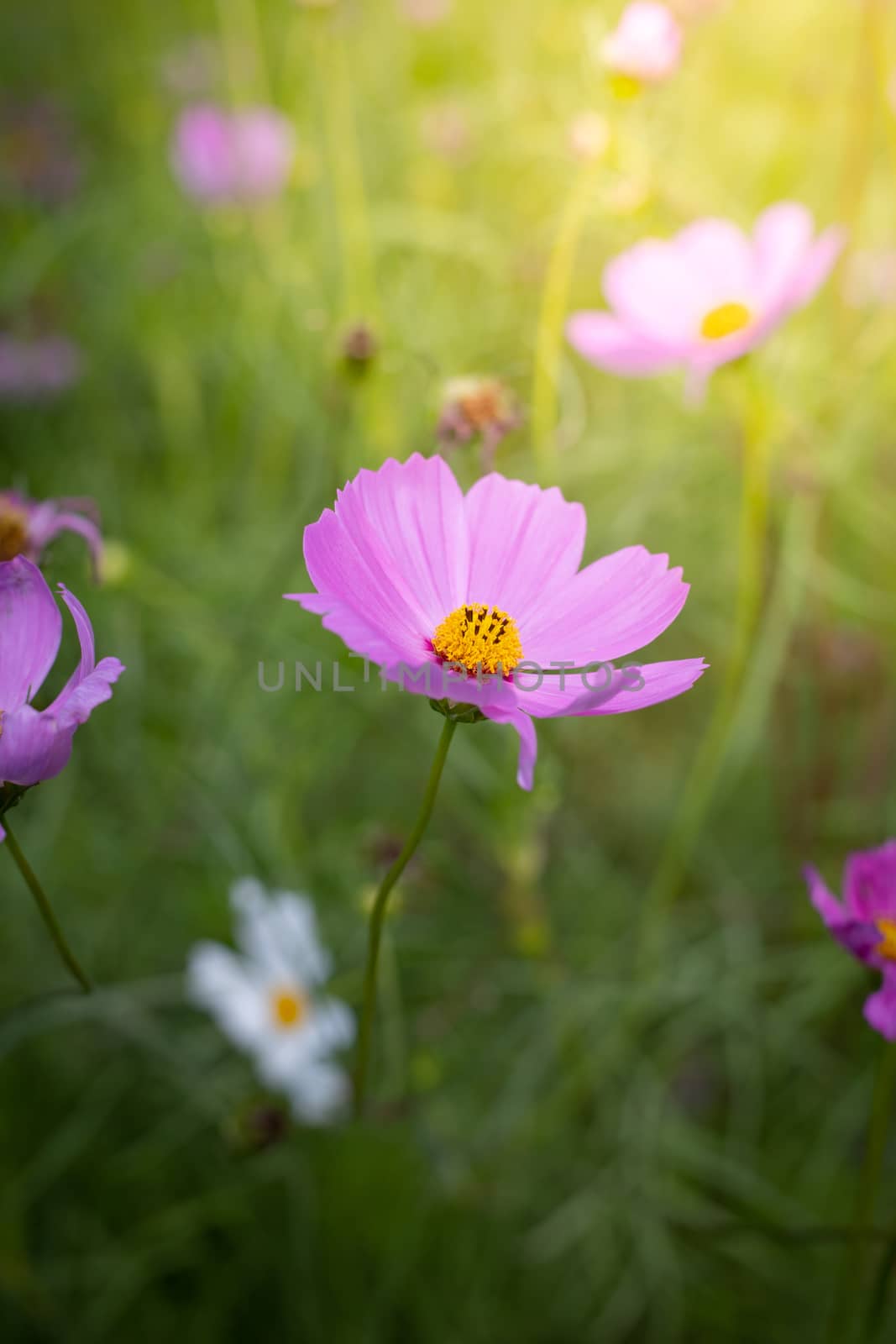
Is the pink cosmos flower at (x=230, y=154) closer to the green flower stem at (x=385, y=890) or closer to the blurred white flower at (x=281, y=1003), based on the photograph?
the blurred white flower at (x=281, y=1003)

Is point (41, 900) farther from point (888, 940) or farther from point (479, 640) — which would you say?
point (888, 940)

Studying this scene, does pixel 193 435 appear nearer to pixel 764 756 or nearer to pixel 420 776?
pixel 420 776

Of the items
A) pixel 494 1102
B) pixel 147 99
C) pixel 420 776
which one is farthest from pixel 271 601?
pixel 147 99

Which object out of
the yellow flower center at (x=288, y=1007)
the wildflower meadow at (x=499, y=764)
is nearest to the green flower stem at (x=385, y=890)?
the wildflower meadow at (x=499, y=764)

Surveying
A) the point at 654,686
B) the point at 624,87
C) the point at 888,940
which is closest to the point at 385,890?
the point at 654,686

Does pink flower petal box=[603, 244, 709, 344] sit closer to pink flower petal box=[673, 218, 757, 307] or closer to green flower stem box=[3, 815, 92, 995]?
pink flower petal box=[673, 218, 757, 307]

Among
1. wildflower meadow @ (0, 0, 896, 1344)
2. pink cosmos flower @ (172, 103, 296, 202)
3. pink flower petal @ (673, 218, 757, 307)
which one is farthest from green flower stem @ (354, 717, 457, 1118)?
pink cosmos flower @ (172, 103, 296, 202)
